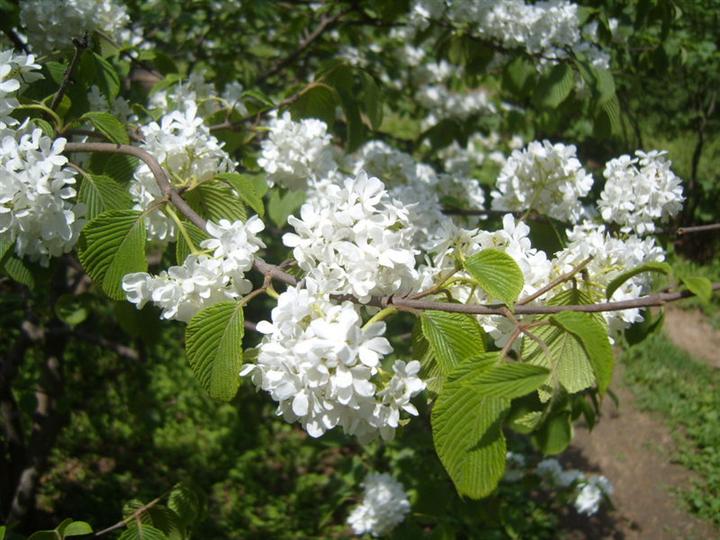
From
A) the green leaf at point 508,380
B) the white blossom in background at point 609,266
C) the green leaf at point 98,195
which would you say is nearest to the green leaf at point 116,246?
the green leaf at point 98,195

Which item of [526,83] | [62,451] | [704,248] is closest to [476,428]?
[526,83]

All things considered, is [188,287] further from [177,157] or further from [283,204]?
[283,204]

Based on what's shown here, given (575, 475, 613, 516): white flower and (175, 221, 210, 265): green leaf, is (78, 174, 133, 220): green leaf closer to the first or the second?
(175, 221, 210, 265): green leaf

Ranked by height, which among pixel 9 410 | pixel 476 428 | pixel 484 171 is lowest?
pixel 484 171

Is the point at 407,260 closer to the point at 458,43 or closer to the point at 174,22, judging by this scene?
the point at 458,43

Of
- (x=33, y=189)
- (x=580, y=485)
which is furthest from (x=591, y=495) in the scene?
(x=33, y=189)

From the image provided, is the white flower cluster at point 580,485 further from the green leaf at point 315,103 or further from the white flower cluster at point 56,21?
the white flower cluster at point 56,21

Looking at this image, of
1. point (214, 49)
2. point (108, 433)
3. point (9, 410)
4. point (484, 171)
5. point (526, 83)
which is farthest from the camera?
point (484, 171)
